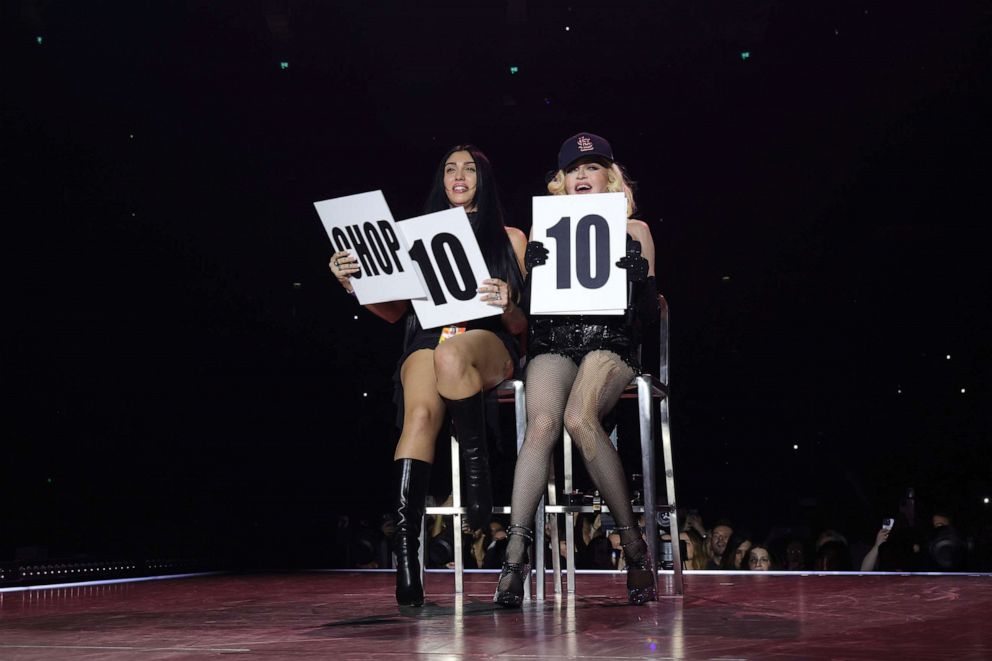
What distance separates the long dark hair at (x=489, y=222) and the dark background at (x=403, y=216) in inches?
83.7

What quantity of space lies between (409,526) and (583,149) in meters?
1.02

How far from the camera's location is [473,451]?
2389mm

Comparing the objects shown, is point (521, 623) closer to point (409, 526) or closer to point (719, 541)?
point (409, 526)

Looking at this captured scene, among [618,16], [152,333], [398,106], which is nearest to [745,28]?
[618,16]

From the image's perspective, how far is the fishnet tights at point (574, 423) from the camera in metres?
2.30

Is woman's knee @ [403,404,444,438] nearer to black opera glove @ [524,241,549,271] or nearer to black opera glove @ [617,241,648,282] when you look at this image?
black opera glove @ [524,241,549,271]

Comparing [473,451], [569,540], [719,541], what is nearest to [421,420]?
[473,451]

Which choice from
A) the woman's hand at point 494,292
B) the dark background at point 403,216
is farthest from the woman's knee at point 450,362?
the dark background at point 403,216

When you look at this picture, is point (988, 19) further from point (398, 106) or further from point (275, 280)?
point (275, 280)

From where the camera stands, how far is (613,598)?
7.94 ft

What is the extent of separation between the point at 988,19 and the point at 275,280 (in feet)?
11.7

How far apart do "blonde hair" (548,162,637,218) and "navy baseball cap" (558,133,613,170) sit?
3cm

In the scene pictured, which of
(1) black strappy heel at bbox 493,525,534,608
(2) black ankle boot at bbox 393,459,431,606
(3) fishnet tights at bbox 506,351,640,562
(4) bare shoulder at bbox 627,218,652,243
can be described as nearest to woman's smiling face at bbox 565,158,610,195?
(4) bare shoulder at bbox 627,218,652,243

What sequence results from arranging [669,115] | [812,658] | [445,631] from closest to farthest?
[812,658] → [445,631] → [669,115]
